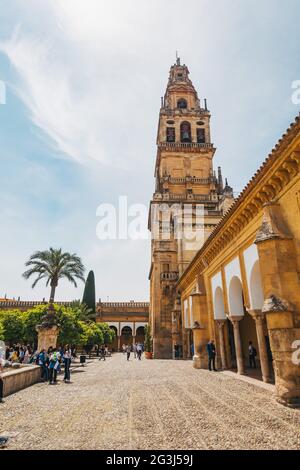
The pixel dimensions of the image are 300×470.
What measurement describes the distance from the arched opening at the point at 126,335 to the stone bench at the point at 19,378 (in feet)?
140

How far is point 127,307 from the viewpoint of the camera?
5416 centimetres

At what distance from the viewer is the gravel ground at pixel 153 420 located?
A: 4.34 meters

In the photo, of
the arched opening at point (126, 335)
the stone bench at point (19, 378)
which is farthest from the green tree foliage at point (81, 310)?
the arched opening at point (126, 335)

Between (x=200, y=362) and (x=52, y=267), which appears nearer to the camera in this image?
(x=200, y=362)

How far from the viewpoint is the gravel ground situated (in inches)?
171

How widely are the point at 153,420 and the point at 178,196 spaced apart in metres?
30.6

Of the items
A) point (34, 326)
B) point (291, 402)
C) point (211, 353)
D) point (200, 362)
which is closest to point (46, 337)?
point (34, 326)

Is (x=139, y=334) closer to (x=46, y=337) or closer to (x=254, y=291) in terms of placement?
(x=46, y=337)

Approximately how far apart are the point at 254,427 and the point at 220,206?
28.7 meters

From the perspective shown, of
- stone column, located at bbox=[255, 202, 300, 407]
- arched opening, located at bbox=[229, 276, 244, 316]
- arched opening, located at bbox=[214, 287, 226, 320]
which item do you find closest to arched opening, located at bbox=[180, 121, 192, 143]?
arched opening, located at bbox=[214, 287, 226, 320]

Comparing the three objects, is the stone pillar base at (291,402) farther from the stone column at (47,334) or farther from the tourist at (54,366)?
the stone column at (47,334)

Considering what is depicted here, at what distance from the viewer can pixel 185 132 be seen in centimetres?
3869

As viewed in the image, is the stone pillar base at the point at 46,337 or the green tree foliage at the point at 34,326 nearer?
the stone pillar base at the point at 46,337

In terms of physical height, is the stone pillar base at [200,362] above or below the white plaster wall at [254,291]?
below
